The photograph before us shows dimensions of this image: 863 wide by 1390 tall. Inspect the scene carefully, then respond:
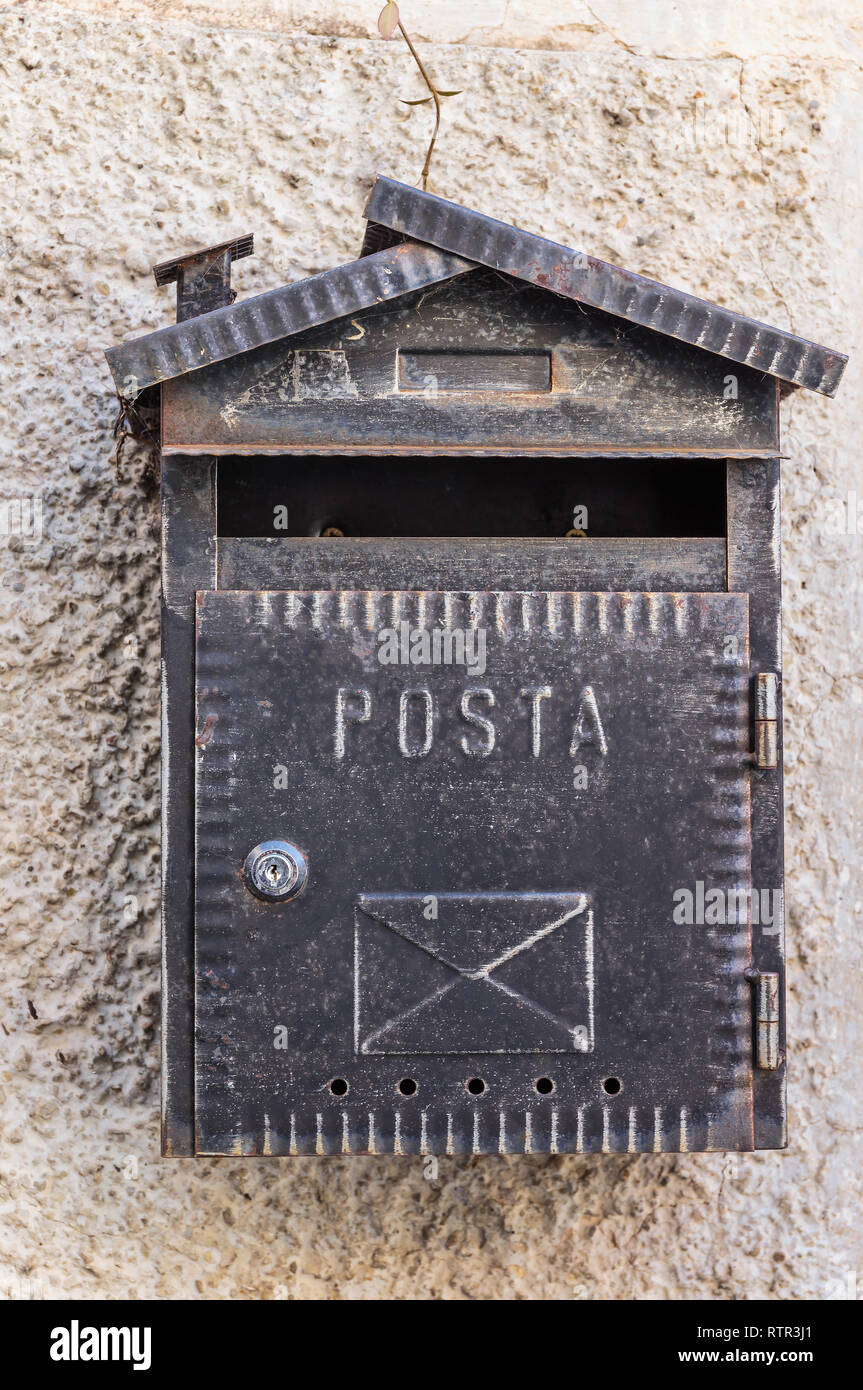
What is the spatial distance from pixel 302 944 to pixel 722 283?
0.98m

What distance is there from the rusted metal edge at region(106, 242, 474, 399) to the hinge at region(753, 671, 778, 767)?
1.50ft

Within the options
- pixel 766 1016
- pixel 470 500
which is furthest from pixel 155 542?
pixel 766 1016

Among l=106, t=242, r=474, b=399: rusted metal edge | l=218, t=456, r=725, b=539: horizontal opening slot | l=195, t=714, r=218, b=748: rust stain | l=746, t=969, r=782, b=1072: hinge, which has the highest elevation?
l=106, t=242, r=474, b=399: rusted metal edge

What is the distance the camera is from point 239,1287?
145 centimetres

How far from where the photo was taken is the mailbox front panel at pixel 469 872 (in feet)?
3.75

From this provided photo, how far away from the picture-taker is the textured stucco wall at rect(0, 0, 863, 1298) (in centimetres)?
146

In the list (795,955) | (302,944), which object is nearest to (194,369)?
(302,944)

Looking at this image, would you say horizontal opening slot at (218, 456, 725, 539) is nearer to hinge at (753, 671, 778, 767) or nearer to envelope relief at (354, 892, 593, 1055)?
hinge at (753, 671, 778, 767)

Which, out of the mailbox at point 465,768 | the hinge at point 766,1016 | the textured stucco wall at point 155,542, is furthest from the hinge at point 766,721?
the textured stucco wall at point 155,542

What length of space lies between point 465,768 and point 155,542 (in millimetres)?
536

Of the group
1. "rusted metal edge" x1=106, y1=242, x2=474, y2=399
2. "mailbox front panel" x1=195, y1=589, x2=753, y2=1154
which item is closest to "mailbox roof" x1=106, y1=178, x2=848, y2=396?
"rusted metal edge" x1=106, y1=242, x2=474, y2=399

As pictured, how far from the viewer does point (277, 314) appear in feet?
3.65

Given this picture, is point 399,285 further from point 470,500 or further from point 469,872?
point 469,872

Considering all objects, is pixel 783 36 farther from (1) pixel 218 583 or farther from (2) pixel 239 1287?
(2) pixel 239 1287
